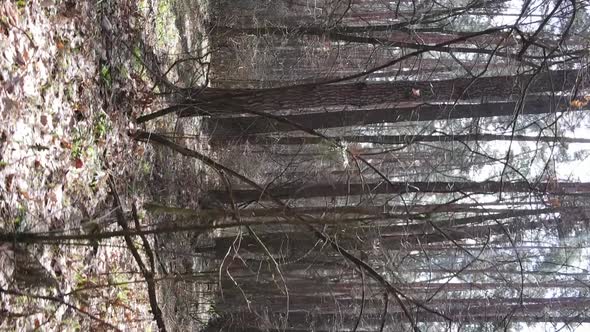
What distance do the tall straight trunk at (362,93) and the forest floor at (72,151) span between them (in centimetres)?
83

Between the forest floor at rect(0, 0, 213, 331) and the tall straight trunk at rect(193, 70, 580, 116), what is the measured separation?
2.72 ft

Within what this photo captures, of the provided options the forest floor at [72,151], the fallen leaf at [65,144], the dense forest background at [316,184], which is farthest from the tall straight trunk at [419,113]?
the fallen leaf at [65,144]

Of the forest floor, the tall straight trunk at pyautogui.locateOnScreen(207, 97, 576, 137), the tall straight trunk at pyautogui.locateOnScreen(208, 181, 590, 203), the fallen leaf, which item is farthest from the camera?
the tall straight trunk at pyautogui.locateOnScreen(208, 181, 590, 203)

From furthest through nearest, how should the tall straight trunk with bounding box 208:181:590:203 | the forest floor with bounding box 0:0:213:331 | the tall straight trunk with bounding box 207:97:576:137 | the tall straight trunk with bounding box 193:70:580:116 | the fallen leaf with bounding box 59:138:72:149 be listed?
the tall straight trunk with bounding box 208:181:590:203
the tall straight trunk with bounding box 207:97:576:137
the tall straight trunk with bounding box 193:70:580:116
the fallen leaf with bounding box 59:138:72:149
the forest floor with bounding box 0:0:213:331

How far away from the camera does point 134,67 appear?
5.75 meters

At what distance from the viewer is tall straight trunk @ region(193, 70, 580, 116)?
5.42 meters

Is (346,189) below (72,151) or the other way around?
the other way around

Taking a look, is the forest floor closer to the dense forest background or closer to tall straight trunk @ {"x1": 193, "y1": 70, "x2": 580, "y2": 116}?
the dense forest background

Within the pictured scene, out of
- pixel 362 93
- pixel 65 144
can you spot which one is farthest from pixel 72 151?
pixel 362 93

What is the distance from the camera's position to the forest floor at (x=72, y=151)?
355 cm

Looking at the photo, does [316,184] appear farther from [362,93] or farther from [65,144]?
[65,144]

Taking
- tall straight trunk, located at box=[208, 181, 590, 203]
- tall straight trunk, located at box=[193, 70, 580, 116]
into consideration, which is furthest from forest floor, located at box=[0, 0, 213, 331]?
tall straight trunk, located at box=[208, 181, 590, 203]

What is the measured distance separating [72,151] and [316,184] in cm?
427

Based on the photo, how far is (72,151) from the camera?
4.43 m
